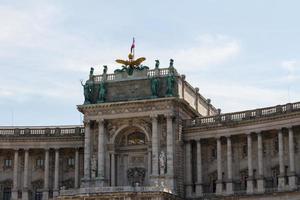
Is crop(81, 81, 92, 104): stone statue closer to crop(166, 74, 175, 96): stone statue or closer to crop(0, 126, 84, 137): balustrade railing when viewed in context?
crop(0, 126, 84, 137): balustrade railing

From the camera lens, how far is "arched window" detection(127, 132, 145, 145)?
284ft

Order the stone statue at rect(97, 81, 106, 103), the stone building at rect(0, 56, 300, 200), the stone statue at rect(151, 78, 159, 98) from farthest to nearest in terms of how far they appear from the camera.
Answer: the stone statue at rect(97, 81, 106, 103) < the stone statue at rect(151, 78, 159, 98) < the stone building at rect(0, 56, 300, 200)

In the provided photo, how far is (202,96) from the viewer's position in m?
95.9

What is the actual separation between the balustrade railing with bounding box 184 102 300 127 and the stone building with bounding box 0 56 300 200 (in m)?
0.11

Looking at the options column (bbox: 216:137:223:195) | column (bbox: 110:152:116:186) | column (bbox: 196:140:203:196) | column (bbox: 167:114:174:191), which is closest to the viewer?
column (bbox: 167:114:174:191)

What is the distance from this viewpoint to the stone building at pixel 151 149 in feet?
260

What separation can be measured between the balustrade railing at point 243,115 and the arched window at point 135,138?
518 cm

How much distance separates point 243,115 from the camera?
8275cm

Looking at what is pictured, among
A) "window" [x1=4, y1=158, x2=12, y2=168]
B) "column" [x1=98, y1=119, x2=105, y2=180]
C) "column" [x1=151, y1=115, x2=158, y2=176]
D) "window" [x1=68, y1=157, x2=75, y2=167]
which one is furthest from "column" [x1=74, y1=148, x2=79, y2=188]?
"column" [x1=151, y1=115, x2=158, y2=176]

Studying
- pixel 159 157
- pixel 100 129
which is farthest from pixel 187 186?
pixel 100 129

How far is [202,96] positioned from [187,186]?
1530 centimetres

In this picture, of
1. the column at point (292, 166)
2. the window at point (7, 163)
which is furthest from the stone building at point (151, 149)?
the column at point (292, 166)

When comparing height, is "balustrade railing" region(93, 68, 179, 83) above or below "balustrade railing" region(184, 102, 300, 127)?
above

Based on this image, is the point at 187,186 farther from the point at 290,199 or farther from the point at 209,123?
the point at 290,199
